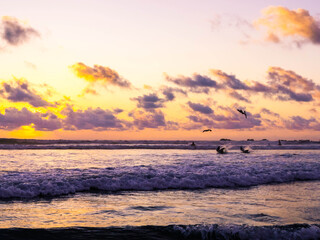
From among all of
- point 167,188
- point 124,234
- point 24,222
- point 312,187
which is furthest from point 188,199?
point 312,187

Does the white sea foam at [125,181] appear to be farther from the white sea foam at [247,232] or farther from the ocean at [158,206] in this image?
the white sea foam at [247,232]

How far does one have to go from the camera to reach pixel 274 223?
9.02 meters

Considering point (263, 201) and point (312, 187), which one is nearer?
point (263, 201)

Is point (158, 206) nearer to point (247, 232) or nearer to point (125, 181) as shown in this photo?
point (247, 232)

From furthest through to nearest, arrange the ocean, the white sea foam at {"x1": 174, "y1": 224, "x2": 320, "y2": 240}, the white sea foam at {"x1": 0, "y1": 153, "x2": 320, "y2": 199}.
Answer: the white sea foam at {"x1": 0, "y1": 153, "x2": 320, "y2": 199}, the ocean, the white sea foam at {"x1": 174, "y1": 224, "x2": 320, "y2": 240}

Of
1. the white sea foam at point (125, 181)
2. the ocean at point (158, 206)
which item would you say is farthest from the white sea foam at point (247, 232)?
the white sea foam at point (125, 181)

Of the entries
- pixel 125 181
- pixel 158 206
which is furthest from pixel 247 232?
pixel 125 181

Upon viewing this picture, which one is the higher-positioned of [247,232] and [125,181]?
[125,181]

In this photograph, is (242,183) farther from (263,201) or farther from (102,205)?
(102,205)

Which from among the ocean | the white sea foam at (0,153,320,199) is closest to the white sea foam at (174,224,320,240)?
the ocean

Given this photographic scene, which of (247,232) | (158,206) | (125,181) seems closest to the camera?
(247,232)

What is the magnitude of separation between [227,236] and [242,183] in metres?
8.58

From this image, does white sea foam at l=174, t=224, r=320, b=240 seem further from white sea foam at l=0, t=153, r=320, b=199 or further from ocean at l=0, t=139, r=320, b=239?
white sea foam at l=0, t=153, r=320, b=199

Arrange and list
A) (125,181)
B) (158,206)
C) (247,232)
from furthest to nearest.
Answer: (125,181) → (158,206) → (247,232)
